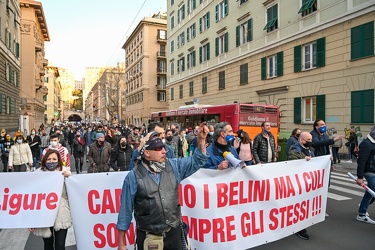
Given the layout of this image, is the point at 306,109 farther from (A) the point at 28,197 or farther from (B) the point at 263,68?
(A) the point at 28,197

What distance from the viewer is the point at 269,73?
2177 centimetres

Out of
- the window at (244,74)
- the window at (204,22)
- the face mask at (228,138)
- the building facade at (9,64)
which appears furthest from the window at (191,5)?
Result: the face mask at (228,138)

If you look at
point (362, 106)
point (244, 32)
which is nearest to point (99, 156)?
point (362, 106)

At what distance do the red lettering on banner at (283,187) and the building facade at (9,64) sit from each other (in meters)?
23.2

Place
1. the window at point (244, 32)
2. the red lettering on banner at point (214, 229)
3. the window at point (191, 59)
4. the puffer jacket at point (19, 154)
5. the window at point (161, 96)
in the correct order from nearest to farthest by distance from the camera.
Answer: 1. the red lettering on banner at point (214, 229)
2. the puffer jacket at point (19, 154)
3. the window at point (244, 32)
4. the window at point (191, 59)
5. the window at point (161, 96)

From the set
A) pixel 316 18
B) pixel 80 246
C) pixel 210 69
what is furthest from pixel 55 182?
pixel 210 69

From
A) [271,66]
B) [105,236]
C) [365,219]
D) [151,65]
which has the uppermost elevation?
[151,65]

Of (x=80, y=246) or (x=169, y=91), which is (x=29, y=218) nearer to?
(x=80, y=246)

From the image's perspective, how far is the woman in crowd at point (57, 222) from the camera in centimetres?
366

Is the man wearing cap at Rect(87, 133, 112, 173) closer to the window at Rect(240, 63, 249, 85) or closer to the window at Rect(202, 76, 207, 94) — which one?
the window at Rect(240, 63, 249, 85)

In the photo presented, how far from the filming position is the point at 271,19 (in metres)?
21.1

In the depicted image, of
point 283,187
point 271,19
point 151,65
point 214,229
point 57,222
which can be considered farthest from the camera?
point 151,65

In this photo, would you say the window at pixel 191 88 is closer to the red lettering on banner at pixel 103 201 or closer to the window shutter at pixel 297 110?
the window shutter at pixel 297 110

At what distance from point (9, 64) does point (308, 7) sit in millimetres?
24453
